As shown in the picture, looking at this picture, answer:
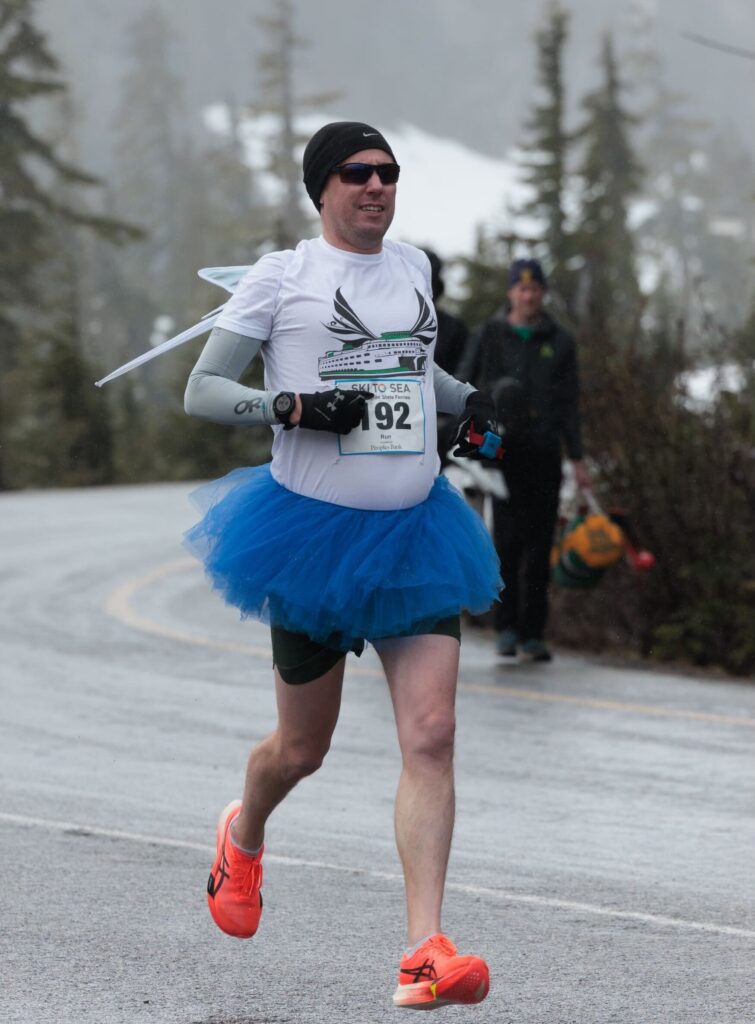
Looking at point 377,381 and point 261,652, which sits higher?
point 377,381

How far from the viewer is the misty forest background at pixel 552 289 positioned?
11.5 metres

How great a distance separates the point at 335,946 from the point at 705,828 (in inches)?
81.8

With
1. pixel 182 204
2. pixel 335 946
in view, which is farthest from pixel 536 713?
pixel 182 204

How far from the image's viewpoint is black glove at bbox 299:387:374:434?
14.9 ft

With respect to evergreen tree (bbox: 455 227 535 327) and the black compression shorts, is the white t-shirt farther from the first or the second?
evergreen tree (bbox: 455 227 535 327)

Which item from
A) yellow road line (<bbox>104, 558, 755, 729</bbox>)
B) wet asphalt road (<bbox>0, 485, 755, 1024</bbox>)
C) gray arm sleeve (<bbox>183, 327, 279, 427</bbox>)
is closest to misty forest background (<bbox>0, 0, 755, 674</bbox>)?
wet asphalt road (<bbox>0, 485, 755, 1024</bbox>)

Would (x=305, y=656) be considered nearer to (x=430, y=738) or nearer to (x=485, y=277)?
(x=430, y=738)

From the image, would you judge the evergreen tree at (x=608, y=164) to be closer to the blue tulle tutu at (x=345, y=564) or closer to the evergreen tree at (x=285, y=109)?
the evergreen tree at (x=285, y=109)

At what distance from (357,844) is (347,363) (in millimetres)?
2335

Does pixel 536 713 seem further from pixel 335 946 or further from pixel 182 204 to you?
pixel 182 204

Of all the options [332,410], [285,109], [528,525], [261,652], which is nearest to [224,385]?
[332,410]

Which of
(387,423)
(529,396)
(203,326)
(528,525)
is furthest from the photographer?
(528,525)

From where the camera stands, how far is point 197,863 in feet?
20.4

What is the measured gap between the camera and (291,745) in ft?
16.1
